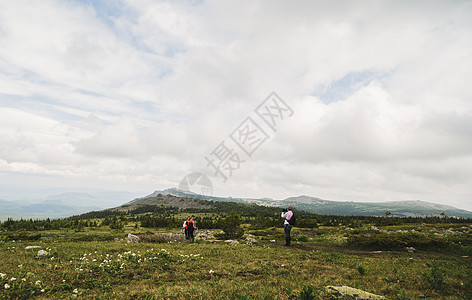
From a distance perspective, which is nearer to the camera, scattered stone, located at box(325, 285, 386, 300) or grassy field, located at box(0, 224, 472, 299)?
scattered stone, located at box(325, 285, 386, 300)

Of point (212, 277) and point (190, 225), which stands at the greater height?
point (190, 225)

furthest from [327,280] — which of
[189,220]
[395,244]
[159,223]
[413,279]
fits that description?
[159,223]

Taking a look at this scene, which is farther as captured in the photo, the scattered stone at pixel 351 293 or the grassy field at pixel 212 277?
the grassy field at pixel 212 277

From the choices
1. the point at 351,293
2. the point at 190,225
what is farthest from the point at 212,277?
the point at 190,225

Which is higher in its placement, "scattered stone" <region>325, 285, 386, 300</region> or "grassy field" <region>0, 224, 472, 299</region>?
"scattered stone" <region>325, 285, 386, 300</region>

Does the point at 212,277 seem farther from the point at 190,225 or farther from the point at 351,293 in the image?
the point at 190,225

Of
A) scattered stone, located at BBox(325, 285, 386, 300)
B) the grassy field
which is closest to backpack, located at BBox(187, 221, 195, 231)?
the grassy field

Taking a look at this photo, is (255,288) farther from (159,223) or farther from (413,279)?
(159,223)

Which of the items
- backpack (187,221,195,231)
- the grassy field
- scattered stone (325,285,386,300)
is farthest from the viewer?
backpack (187,221,195,231)

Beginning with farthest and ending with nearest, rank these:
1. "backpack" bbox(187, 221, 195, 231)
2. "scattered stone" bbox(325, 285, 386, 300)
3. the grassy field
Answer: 1. "backpack" bbox(187, 221, 195, 231)
2. the grassy field
3. "scattered stone" bbox(325, 285, 386, 300)

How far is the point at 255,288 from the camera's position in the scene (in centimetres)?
971

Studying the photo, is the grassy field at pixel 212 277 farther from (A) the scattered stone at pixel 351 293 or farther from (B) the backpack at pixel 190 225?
(B) the backpack at pixel 190 225

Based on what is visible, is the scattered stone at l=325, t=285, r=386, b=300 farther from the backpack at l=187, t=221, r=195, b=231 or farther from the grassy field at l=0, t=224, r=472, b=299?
the backpack at l=187, t=221, r=195, b=231

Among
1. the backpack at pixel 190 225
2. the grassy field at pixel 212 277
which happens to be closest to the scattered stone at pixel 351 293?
the grassy field at pixel 212 277
